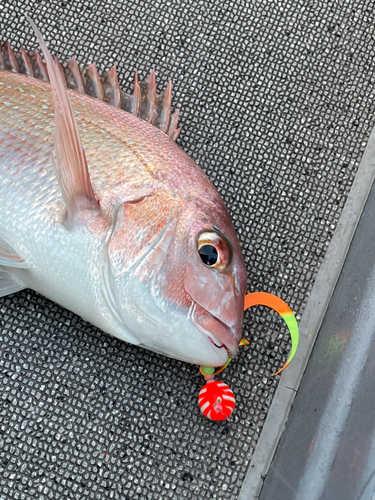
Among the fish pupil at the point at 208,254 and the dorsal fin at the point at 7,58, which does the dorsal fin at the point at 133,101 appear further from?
the fish pupil at the point at 208,254

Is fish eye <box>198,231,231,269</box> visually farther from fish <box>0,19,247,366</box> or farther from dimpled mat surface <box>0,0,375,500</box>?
dimpled mat surface <box>0,0,375,500</box>

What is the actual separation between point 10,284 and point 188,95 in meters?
0.60

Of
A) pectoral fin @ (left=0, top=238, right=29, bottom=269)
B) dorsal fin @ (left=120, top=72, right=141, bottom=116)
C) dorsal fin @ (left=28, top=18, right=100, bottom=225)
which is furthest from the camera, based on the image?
dorsal fin @ (left=120, top=72, right=141, bottom=116)

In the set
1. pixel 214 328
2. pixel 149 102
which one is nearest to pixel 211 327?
pixel 214 328

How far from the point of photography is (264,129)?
3.89ft

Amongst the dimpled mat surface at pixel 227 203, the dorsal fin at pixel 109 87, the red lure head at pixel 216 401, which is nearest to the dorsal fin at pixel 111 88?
the dorsal fin at pixel 109 87

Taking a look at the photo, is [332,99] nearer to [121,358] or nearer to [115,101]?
[115,101]

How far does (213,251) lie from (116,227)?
17cm

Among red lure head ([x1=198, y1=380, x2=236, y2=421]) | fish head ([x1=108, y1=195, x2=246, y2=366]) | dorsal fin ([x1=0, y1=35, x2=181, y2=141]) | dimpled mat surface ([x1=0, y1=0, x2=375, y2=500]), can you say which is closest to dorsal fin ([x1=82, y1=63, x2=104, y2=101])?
dorsal fin ([x1=0, y1=35, x2=181, y2=141])

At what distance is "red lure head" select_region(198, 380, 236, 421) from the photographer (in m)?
0.97

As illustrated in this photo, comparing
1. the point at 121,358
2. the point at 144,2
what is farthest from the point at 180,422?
the point at 144,2

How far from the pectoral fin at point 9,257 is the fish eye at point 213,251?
1.07 feet

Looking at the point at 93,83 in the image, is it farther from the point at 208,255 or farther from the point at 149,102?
the point at 208,255

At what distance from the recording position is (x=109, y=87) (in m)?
1.04
